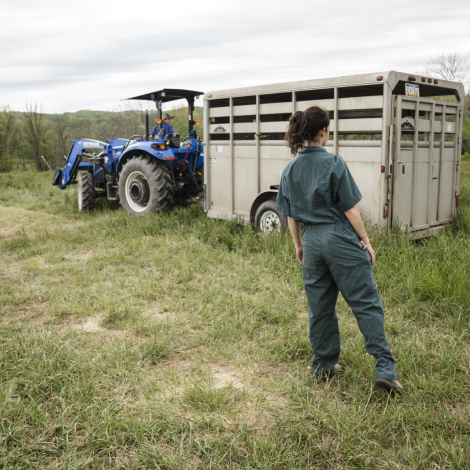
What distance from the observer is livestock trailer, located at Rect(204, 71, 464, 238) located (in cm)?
591

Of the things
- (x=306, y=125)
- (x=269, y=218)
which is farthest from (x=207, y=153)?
(x=306, y=125)

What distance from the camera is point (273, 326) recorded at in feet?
14.1

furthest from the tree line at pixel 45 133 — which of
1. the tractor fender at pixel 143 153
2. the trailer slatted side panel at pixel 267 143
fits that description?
the trailer slatted side panel at pixel 267 143

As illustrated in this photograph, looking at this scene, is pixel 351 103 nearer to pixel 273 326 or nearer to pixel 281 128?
pixel 281 128

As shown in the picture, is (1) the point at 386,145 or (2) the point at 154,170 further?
(2) the point at 154,170

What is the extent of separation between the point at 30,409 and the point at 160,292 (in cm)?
246

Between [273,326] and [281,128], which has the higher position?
[281,128]

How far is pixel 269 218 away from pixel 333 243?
A: 4.27 metres

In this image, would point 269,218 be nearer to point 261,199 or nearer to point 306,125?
point 261,199

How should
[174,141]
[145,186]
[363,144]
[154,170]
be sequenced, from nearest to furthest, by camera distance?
[363,144]
[154,170]
[174,141]
[145,186]

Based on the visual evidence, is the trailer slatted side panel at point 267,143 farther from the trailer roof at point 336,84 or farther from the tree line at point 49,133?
the tree line at point 49,133

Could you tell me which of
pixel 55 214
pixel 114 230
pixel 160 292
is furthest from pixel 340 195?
pixel 55 214

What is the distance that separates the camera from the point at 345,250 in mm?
2945

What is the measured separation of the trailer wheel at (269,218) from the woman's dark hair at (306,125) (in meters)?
3.85
